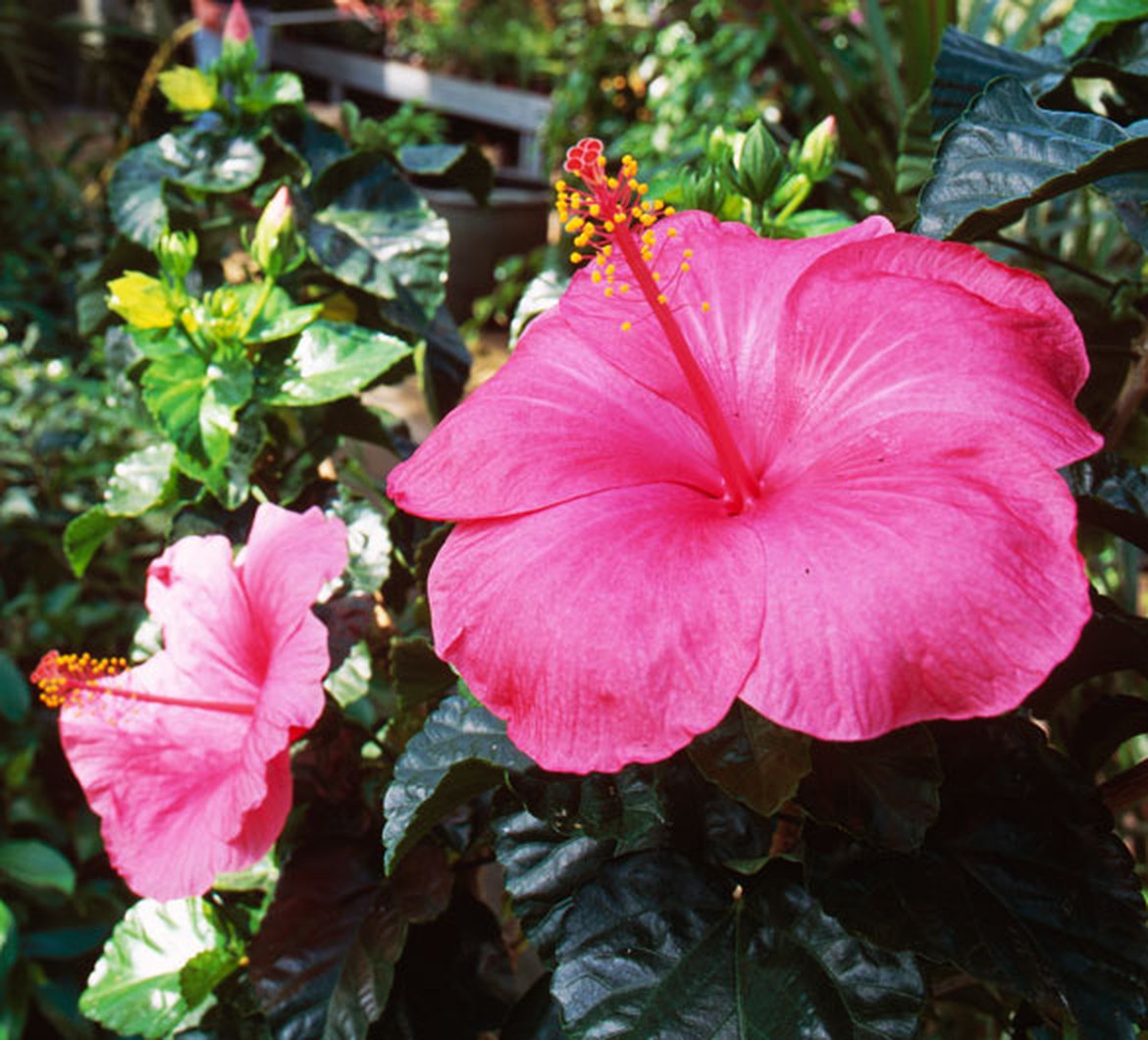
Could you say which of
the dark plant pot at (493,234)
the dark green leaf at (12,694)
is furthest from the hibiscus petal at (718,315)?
the dark plant pot at (493,234)

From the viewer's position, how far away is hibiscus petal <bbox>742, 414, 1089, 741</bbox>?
409mm

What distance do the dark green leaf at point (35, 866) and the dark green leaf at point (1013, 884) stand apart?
1.25m

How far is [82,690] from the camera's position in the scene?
0.72 m

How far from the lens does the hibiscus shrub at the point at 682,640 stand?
440 millimetres

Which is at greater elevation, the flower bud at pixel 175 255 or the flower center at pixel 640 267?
the flower center at pixel 640 267

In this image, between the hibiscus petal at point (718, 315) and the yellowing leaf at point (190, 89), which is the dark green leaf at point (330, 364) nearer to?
the hibiscus petal at point (718, 315)

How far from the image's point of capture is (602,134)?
3.60 m

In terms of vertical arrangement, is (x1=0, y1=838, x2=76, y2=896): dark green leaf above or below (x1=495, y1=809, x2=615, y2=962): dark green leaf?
below

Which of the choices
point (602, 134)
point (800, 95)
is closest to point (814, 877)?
point (800, 95)

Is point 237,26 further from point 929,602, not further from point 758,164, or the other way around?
point 929,602

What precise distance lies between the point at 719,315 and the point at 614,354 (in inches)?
2.4

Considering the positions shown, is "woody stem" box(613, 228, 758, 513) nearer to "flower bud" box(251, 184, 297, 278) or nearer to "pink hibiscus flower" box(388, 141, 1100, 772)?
"pink hibiscus flower" box(388, 141, 1100, 772)

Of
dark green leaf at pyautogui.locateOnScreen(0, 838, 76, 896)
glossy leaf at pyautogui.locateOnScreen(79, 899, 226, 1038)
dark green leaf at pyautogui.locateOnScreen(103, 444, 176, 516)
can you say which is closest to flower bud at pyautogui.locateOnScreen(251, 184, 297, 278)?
dark green leaf at pyautogui.locateOnScreen(103, 444, 176, 516)

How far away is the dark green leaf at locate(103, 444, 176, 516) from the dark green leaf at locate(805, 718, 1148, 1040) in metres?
0.54
